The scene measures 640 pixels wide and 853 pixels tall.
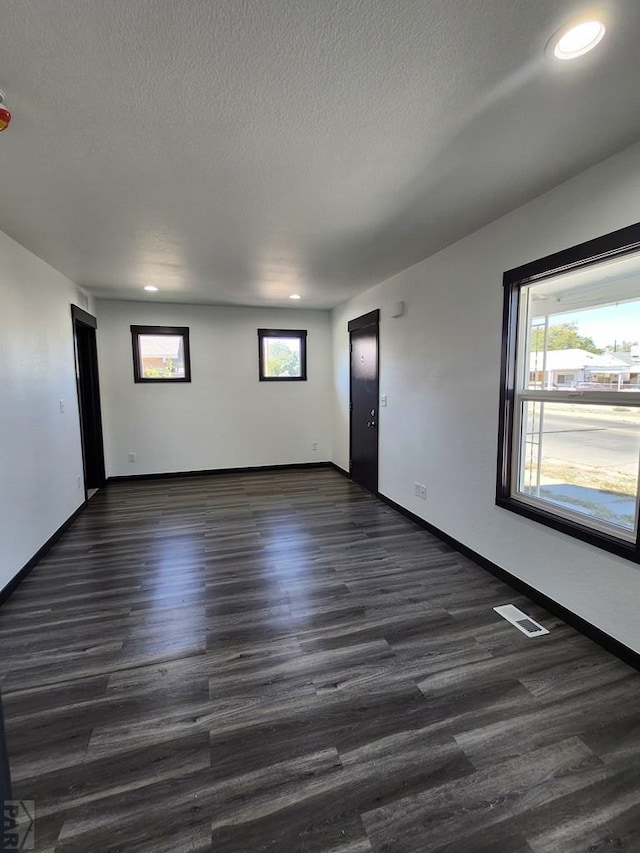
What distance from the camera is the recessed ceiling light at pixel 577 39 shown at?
4.10 feet

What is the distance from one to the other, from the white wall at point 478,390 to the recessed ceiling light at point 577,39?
0.81 meters

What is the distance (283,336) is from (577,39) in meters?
5.01

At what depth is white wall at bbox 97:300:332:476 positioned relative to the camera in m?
5.48

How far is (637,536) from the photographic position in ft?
6.25

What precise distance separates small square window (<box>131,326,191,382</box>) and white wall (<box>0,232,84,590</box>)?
1.35 metres

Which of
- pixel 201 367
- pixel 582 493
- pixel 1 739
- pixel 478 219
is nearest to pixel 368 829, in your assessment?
pixel 1 739

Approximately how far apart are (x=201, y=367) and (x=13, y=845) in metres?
5.31

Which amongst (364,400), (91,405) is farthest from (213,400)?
(364,400)

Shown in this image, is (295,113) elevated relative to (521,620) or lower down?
elevated

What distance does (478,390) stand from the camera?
118 inches

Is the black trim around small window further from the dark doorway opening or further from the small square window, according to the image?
the dark doorway opening

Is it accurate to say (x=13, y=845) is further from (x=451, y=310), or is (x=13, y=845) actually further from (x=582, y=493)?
(x=451, y=310)

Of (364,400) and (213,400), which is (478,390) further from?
(213,400)

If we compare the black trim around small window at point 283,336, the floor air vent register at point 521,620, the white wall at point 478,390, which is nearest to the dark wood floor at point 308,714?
the floor air vent register at point 521,620
